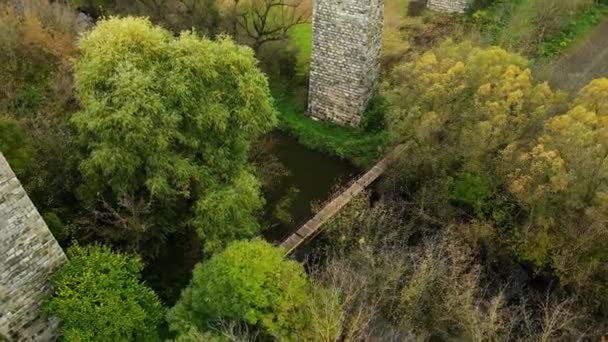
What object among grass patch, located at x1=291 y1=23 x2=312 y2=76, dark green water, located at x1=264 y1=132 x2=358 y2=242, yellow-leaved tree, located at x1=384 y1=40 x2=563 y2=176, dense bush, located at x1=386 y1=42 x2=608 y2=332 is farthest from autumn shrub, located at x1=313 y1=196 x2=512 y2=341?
grass patch, located at x1=291 y1=23 x2=312 y2=76

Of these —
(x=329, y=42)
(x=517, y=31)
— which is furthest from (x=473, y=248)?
(x=517, y=31)

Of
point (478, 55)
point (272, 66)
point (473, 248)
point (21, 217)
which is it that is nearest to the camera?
point (21, 217)

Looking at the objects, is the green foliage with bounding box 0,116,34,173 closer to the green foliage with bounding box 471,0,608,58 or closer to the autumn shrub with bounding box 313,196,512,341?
the autumn shrub with bounding box 313,196,512,341

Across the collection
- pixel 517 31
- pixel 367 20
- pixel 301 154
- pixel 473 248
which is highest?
pixel 367 20

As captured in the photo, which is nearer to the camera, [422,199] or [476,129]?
[476,129]

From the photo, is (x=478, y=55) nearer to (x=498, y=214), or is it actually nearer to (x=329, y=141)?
(x=498, y=214)

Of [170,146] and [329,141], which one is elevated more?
[170,146]

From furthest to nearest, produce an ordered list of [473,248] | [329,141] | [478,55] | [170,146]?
[329,141] < [478,55] < [473,248] < [170,146]

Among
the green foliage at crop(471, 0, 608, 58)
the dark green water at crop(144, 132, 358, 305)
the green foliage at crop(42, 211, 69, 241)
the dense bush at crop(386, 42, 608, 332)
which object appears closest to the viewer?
the dense bush at crop(386, 42, 608, 332)
